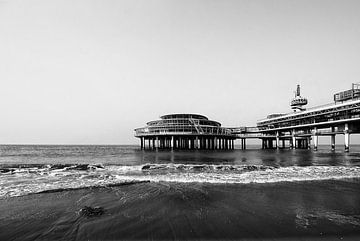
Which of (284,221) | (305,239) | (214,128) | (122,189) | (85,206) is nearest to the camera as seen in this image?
(305,239)

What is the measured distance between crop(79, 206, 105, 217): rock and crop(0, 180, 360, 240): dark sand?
223 mm

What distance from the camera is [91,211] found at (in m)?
6.37

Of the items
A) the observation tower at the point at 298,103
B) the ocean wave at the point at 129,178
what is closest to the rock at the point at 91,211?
the ocean wave at the point at 129,178

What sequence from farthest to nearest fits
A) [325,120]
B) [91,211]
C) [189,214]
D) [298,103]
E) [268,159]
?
[298,103] < [325,120] < [268,159] < [91,211] < [189,214]

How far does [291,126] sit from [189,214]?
246ft

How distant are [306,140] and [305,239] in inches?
4047

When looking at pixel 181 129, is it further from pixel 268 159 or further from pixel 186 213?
pixel 186 213

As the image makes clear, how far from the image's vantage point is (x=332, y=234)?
15.7 ft

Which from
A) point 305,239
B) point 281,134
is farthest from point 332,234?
point 281,134

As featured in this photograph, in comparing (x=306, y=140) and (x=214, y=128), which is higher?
(x=214, y=128)

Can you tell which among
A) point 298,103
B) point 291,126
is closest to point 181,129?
point 291,126

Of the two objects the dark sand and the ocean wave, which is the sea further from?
the ocean wave

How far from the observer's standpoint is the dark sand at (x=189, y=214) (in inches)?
192

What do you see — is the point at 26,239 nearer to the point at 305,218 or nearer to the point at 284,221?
the point at 284,221
